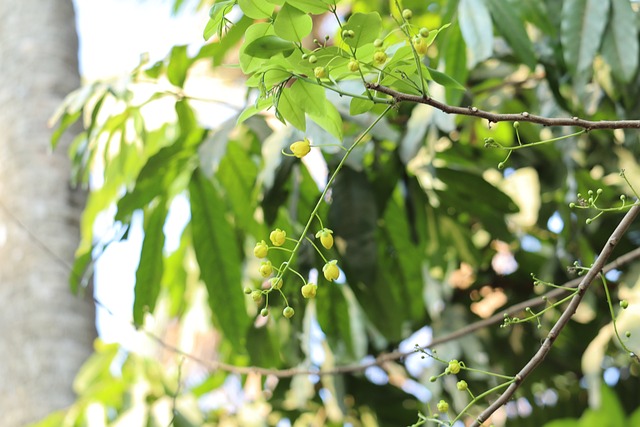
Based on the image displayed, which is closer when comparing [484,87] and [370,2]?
[484,87]

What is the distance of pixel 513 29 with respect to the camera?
0.79 metres

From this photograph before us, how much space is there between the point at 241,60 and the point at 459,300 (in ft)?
2.77

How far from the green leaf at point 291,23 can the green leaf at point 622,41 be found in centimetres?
45

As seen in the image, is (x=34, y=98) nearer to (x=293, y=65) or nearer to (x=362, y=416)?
(x=362, y=416)

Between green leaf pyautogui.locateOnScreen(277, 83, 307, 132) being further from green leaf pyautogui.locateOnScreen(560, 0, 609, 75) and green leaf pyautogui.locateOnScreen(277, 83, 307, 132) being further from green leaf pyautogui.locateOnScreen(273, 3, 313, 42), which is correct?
green leaf pyautogui.locateOnScreen(560, 0, 609, 75)

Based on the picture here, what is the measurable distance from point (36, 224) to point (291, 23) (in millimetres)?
911

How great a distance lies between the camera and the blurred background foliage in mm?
842

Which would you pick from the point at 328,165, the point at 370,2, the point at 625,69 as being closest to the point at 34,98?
the point at 370,2

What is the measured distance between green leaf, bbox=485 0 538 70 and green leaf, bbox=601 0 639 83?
7cm

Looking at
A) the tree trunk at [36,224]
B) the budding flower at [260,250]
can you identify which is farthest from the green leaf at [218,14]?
the tree trunk at [36,224]

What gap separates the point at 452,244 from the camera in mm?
1147

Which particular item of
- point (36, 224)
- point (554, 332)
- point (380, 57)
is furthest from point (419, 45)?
point (36, 224)

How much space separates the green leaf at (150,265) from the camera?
0.92m

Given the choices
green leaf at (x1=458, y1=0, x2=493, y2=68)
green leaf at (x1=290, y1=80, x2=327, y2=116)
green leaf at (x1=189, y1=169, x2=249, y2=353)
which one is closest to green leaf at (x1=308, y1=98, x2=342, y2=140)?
green leaf at (x1=290, y1=80, x2=327, y2=116)
